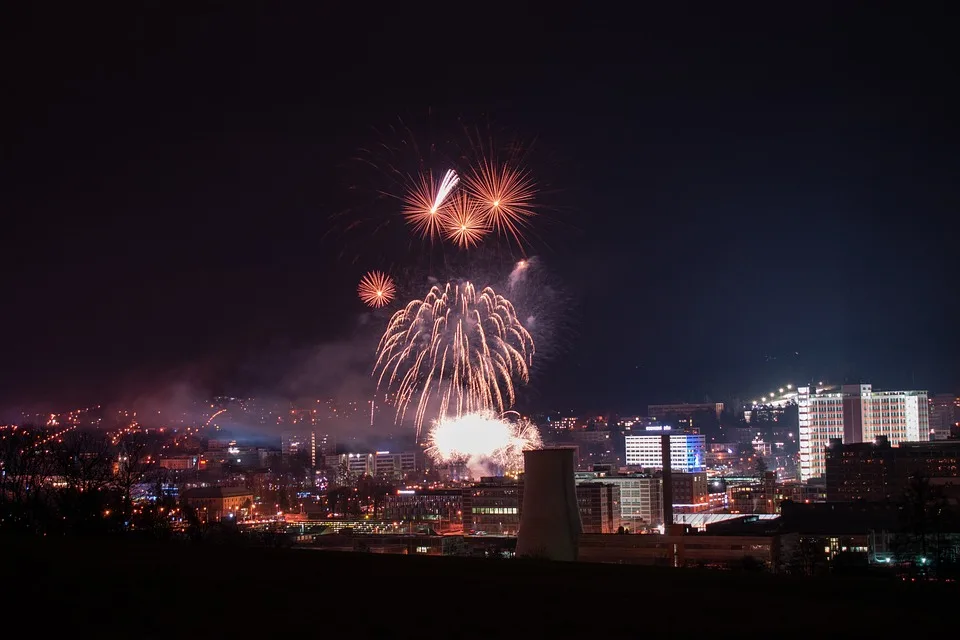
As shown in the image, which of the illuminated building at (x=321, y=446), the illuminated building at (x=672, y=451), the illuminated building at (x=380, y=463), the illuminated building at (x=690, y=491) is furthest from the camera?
the illuminated building at (x=672, y=451)

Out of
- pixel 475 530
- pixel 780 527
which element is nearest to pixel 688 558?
pixel 780 527

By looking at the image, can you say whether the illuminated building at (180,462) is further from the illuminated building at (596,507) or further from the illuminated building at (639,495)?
the illuminated building at (596,507)

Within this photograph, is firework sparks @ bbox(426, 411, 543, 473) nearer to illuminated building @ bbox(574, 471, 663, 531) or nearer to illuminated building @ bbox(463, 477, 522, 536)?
illuminated building @ bbox(463, 477, 522, 536)

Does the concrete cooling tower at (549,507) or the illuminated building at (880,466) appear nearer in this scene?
the concrete cooling tower at (549,507)

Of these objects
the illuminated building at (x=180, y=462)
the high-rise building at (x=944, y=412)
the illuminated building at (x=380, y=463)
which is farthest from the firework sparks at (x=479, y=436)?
the high-rise building at (x=944, y=412)

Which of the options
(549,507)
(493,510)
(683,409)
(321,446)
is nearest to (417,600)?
(549,507)

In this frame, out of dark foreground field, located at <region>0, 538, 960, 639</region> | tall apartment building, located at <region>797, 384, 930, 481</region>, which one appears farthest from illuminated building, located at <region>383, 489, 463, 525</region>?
dark foreground field, located at <region>0, 538, 960, 639</region>

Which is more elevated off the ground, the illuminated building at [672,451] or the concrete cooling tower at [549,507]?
the concrete cooling tower at [549,507]
